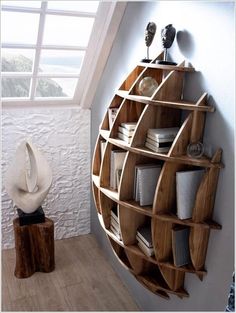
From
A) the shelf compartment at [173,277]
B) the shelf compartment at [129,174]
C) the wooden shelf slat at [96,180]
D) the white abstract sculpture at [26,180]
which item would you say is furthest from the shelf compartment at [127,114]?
the white abstract sculpture at [26,180]

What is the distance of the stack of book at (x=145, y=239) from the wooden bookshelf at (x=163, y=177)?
25 millimetres

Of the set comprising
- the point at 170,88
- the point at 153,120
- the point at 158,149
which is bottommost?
the point at 158,149

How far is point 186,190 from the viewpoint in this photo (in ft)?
4.74

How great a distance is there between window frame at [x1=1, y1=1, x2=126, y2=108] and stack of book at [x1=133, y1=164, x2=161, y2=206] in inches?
39.5

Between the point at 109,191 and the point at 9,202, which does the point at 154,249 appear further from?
the point at 9,202

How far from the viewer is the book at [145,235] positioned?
5.39 feet

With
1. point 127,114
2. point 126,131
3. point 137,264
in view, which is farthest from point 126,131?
point 137,264

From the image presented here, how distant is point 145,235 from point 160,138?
55cm

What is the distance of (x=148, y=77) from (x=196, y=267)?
95 centimetres

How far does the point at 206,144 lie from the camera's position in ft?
4.71

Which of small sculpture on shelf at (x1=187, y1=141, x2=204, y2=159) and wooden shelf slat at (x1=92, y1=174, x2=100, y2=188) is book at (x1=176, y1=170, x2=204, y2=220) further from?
wooden shelf slat at (x1=92, y1=174, x2=100, y2=188)

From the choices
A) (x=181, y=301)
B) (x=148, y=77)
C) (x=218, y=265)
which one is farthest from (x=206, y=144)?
(x=181, y=301)

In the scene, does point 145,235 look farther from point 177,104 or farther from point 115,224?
point 177,104

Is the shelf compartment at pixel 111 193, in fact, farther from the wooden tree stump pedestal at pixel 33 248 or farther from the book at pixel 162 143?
the wooden tree stump pedestal at pixel 33 248
